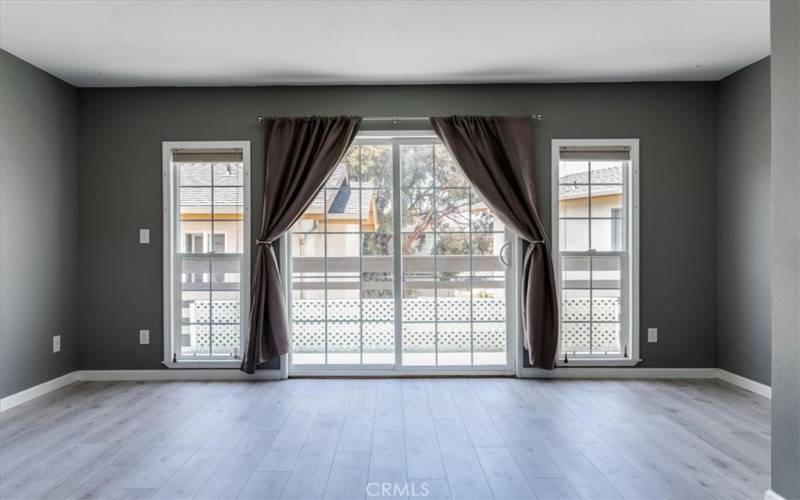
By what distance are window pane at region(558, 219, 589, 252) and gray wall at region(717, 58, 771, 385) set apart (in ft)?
3.84

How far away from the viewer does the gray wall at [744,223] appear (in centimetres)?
393

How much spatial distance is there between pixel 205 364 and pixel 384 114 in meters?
2.76

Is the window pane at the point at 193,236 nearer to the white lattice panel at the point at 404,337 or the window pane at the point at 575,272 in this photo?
the white lattice panel at the point at 404,337

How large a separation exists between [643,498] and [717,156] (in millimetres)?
3395

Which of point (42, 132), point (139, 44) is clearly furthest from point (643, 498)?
point (42, 132)

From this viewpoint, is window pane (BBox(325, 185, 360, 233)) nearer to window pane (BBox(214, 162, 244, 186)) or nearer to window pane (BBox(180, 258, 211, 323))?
window pane (BBox(214, 162, 244, 186))

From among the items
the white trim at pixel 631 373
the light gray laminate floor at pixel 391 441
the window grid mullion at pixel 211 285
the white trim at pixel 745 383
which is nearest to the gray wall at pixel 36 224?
the light gray laminate floor at pixel 391 441

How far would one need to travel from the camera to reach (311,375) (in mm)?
4512

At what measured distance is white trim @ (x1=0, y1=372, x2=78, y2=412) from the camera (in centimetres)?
368

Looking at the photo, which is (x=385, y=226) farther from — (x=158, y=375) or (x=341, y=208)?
(x=158, y=375)

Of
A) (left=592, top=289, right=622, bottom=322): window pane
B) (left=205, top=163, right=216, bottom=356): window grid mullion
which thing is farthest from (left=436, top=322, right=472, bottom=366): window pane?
(left=205, top=163, right=216, bottom=356): window grid mullion

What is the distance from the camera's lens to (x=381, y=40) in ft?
11.7

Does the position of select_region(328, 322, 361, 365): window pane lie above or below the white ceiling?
below

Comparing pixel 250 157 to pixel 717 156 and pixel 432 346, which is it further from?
pixel 717 156
